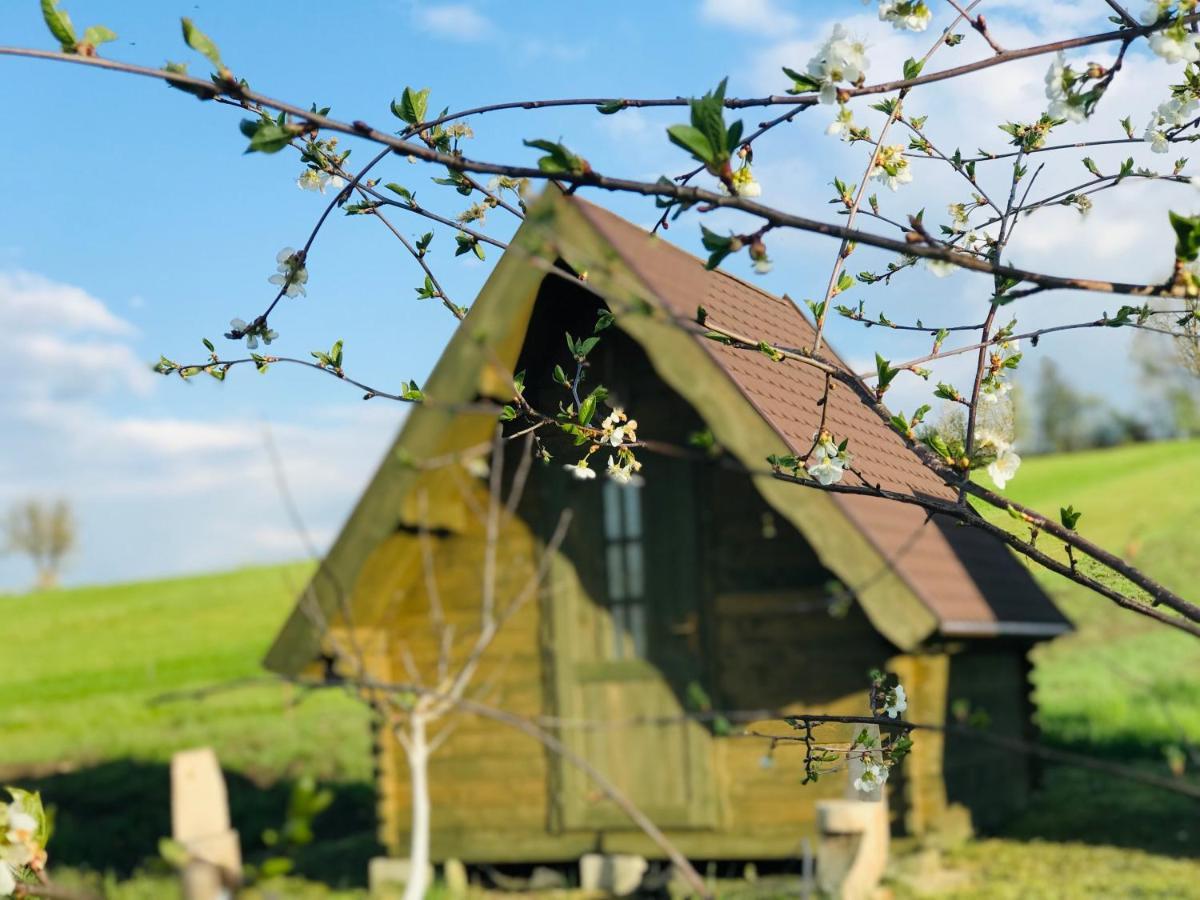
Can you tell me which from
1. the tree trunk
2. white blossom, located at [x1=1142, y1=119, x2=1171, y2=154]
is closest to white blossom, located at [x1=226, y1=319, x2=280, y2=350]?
→ white blossom, located at [x1=1142, y1=119, x2=1171, y2=154]

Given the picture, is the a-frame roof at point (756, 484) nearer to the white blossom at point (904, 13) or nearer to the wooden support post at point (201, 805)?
the white blossom at point (904, 13)

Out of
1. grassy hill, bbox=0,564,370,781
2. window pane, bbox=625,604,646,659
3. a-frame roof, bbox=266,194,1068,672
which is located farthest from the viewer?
grassy hill, bbox=0,564,370,781

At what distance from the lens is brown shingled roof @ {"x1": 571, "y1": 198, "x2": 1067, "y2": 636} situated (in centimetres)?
185

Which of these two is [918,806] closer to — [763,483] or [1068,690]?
[763,483]

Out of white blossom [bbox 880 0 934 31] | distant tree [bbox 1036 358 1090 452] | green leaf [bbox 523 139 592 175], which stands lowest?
green leaf [bbox 523 139 592 175]

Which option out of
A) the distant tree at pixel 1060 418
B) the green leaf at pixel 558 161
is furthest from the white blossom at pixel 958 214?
the distant tree at pixel 1060 418

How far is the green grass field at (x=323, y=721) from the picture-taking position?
28.8 ft

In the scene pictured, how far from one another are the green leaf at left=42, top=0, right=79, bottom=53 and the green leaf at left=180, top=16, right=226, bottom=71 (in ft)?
0.35

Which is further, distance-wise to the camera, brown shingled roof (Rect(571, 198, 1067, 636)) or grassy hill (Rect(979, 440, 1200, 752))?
grassy hill (Rect(979, 440, 1200, 752))

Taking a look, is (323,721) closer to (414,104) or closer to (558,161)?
(414,104)

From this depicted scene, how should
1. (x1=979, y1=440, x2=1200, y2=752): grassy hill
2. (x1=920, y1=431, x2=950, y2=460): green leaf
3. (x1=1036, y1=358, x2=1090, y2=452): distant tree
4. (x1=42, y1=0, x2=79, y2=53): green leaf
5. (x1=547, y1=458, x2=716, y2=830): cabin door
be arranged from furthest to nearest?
(x1=1036, y1=358, x2=1090, y2=452): distant tree → (x1=979, y1=440, x2=1200, y2=752): grassy hill → (x1=547, y1=458, x2=716, y2=830): cabin door → (x1=920, y1=431, x2=950, y2=460): green leaf → (x1=42, y1=0, x2=79, y2=53): green leaf

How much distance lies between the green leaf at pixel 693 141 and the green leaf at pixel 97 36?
54 cm

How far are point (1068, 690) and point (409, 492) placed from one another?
11.5 metres

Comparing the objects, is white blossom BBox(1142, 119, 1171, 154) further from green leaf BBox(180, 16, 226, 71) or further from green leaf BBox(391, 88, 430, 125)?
green leaf BBox(180, 16, 226, 71)
